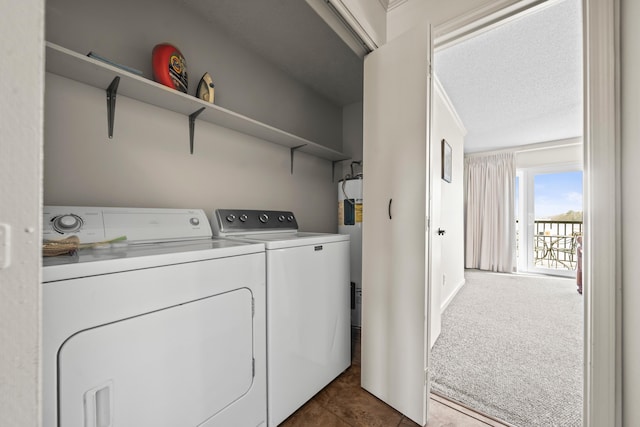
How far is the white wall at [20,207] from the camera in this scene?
0.38 metres

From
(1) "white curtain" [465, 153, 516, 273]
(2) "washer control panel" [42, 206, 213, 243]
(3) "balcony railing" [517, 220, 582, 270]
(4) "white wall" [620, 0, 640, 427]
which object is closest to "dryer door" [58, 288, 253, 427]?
(2) "washer control panel" [42, 206, 213, 243]

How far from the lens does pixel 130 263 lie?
0.75m

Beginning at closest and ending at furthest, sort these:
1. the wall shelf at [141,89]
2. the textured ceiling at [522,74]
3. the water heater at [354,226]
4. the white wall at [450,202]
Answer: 1. the wall shelf at [141,89]
2. the textured ceiling at [522,74]
3. the water heater at [354,226]
4. the white wall at [450,202]

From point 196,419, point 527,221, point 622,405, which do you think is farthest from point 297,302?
point 527,221

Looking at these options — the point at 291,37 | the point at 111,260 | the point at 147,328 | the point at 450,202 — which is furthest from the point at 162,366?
the point at 450,202

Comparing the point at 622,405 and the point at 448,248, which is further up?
the point at 448,248

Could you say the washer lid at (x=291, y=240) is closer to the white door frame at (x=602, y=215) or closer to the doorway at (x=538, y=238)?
the white door frame at (x=602, y=215)

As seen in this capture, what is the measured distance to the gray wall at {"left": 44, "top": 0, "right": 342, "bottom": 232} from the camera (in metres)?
1.15

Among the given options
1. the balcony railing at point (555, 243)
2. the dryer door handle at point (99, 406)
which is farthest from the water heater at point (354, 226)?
the balcony railing at point (555, 243)

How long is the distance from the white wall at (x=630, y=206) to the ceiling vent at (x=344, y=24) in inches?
40.5

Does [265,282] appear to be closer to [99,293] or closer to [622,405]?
[99,293]

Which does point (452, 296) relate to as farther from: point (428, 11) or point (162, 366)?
point (162, 366)

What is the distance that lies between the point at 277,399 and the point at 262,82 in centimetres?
213

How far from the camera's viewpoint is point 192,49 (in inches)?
62.8
